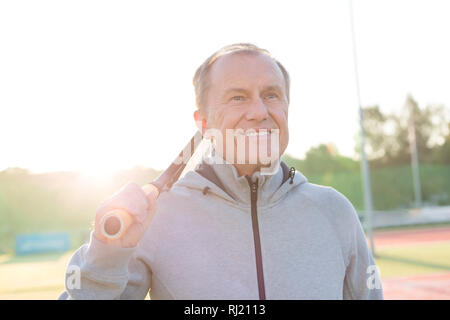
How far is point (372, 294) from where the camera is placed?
1.73 metres

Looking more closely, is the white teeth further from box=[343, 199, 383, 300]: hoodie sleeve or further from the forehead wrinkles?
box=[343, 199, 383, 300]: hoodie sleeve

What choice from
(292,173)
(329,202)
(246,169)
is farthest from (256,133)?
(329,202)

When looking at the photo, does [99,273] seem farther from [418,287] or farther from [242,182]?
[418,287]

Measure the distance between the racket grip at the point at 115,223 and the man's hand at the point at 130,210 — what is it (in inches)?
0.4

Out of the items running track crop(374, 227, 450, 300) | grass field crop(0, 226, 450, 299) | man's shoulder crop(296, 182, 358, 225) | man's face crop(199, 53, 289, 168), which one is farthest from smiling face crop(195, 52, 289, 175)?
grass field crop(0, 226, 450, 299)

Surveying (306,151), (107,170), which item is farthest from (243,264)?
(306,151)

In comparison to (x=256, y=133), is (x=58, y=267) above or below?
below

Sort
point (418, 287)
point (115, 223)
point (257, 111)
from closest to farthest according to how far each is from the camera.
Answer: point (115, 223) < point (257, 111) < point (418, 287)

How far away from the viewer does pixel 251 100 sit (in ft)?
5.49

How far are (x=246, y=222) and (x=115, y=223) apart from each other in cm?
57

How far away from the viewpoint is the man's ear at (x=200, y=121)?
5.99 feet

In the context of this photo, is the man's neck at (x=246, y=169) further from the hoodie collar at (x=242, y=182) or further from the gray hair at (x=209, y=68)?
the gray hair at (x=209, y=68)
